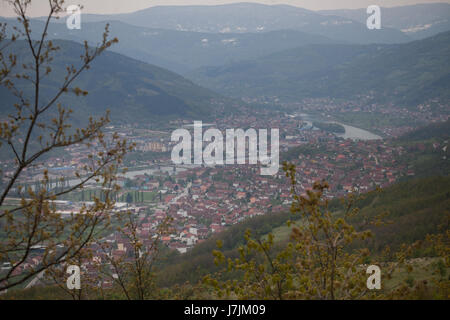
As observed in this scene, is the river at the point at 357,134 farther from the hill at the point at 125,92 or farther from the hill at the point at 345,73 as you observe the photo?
the hill at the point at 125,92

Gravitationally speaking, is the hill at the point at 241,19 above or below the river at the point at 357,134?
above

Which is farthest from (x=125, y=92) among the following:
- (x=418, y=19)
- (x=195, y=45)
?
(x=418, y=19)

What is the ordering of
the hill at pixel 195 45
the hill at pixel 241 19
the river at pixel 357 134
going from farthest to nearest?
the hill at pixel 241 19 < the hill at pixel 195 45 < the river at pixel 357 134

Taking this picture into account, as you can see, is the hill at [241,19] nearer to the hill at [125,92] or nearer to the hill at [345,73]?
the hill at [345,73]

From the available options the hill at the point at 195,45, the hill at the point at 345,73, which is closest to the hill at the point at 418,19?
the hill at the point at 195,45

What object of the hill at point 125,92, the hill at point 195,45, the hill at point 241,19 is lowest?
the hill at point 125,92

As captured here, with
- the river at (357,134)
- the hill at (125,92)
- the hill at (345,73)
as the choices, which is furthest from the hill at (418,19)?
the hill at (125,92)

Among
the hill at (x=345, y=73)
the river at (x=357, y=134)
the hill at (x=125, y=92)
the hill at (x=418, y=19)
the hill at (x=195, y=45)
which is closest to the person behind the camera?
the river at (x=357, y=134)

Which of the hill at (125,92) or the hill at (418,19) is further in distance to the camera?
the hill at (418,19)

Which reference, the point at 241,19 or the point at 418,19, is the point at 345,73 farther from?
the point at 241,19
